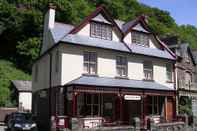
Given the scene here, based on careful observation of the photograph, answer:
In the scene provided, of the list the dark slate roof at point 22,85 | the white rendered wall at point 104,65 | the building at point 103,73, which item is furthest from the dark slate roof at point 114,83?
the dark slate roof at point 22,85

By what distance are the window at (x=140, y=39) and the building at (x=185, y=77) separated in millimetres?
5494

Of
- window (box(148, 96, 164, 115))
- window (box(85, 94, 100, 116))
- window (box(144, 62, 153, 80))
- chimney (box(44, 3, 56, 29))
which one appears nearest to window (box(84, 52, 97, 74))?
window (box(85, 94, 100, 116))

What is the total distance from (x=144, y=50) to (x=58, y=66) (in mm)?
9077

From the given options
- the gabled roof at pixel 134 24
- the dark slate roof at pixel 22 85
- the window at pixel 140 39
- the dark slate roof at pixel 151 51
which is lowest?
the dark slate roof at pixel 22 85

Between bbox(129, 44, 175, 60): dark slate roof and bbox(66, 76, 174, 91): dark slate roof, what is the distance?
2.68m

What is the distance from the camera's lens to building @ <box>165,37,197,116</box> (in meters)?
36.6

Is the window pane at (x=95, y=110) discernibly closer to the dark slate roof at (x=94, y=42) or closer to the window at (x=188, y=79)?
the dark slate roof at (x=94, y=42)

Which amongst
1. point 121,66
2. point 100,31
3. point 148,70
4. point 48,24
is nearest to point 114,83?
point 121,66

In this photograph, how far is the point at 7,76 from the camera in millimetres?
51125

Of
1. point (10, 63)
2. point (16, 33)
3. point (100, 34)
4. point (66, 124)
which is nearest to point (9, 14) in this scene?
point (16, 33)

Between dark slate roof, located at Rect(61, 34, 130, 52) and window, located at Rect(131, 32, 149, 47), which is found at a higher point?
window, located at Rect(131, 32, 149, 47)

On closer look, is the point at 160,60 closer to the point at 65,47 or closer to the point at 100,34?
the point at 100,34

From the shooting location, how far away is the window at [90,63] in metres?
27.8

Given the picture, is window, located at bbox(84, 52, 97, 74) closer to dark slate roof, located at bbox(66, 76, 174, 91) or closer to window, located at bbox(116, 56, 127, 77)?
dark slate roof, located at bbox(66, 76, 174, 91)
